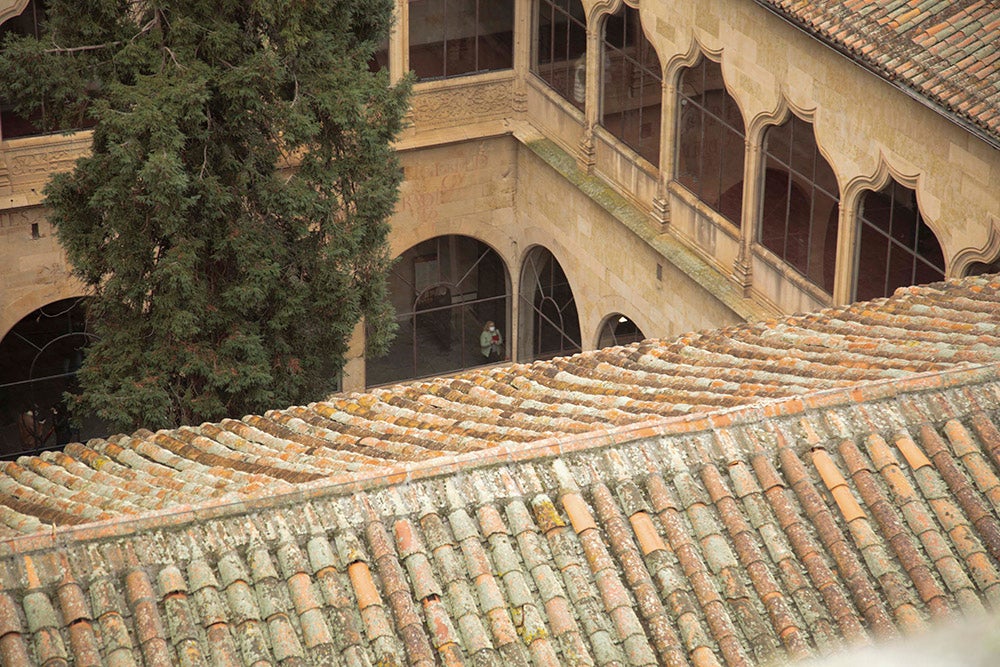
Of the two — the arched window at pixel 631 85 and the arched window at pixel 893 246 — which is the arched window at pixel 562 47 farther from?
the arched window at pixel 893 246

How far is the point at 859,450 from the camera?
34.5ft

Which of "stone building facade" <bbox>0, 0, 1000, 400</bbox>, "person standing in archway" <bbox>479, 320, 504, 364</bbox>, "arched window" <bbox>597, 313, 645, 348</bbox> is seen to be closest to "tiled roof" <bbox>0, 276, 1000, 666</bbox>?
"stone building facade" <bbox>0, 0, 1000, 400</bbox>

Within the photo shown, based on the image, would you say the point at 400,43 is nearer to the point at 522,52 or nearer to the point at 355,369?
the point at 522,52

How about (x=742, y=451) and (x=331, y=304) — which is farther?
(x=331, y=304)

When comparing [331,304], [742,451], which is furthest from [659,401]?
[331,304]

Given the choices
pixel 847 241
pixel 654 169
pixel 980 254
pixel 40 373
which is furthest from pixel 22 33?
pixel 980 254

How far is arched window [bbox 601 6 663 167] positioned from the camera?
24.2 metres

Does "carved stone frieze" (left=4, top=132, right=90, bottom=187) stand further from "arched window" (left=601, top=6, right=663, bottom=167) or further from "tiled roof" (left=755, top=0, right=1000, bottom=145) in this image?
"tiled roof" (left=755, top=0, right=1000, bottom=145)

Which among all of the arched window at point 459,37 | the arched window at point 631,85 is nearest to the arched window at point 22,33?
the arched window at point 459,37

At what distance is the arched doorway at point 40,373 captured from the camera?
25141 millimetres

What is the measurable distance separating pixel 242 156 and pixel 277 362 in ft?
7.22

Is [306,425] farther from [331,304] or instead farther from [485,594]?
[331,304]

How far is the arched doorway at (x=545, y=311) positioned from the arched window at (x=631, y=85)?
3.20m

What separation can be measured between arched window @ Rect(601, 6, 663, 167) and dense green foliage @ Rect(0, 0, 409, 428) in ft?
19.5
